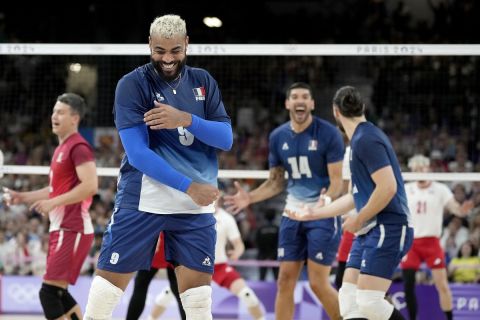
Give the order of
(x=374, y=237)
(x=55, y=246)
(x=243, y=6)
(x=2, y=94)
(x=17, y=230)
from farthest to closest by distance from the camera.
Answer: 1. (x=243, y=6)
2. (x=2, y=94)
3. (x=17, y=230)
4. (x=55, y=246)
5. (x=374, y=237)

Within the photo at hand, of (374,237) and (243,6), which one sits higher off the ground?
(243,6)

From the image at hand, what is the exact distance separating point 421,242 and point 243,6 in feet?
33.4

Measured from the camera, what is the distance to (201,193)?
15.5 feet

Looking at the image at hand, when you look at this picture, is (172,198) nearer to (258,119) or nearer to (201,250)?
(201,250)

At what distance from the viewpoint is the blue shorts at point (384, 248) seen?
604cm

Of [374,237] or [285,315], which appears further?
[285,315]

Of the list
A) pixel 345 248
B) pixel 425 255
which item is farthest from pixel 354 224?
pixel 425 255

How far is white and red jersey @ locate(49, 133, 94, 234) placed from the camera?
281 inches

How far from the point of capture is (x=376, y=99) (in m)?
16.0

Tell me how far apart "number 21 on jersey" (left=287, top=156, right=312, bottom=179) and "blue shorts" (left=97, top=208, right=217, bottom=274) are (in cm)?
290

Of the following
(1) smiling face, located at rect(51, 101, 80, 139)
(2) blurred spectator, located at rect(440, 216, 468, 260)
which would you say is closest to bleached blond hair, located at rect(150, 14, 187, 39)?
(1) smiling face, located at rect(51, 101, 80, 139)

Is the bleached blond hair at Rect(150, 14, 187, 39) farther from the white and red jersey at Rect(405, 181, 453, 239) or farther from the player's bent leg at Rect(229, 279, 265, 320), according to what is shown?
the white and red jersey at Rect(405, 181, 453, 239)

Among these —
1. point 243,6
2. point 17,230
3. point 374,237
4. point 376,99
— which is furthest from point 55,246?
point 243,6

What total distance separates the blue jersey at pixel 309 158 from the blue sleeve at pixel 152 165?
3.15 m
